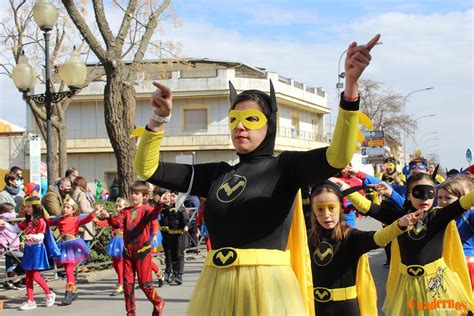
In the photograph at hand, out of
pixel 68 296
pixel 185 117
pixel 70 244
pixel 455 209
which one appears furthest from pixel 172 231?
pixel 185 117

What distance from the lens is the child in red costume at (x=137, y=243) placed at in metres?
8.05

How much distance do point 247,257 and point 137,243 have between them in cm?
492

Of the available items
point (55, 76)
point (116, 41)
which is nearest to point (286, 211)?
point (116, 41)

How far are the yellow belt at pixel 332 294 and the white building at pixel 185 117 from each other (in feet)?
113

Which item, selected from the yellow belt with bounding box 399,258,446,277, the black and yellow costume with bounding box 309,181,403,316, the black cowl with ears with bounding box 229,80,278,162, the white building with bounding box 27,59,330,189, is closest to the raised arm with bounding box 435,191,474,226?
the yellow belt with bounding box 399,258,446,277

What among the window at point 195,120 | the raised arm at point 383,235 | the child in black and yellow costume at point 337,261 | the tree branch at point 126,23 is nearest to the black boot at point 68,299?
the child in black and yellow costume at point 337,261

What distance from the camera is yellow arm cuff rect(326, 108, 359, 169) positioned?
3.06m

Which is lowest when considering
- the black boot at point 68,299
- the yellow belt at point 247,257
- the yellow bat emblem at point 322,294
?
the black boot at point 68,299

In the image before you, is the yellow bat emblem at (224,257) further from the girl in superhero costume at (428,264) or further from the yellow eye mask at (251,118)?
the girl in superhero costume at (428,264)

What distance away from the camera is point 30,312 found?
9.15m

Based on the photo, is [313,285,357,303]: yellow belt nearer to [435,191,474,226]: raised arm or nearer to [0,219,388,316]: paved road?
[435,191,474,226]: raised arm

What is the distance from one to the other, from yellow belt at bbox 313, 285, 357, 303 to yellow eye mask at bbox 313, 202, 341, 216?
567 millimetres

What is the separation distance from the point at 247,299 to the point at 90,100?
40.0 m

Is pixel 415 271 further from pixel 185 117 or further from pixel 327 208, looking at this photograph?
pixel 185 117
